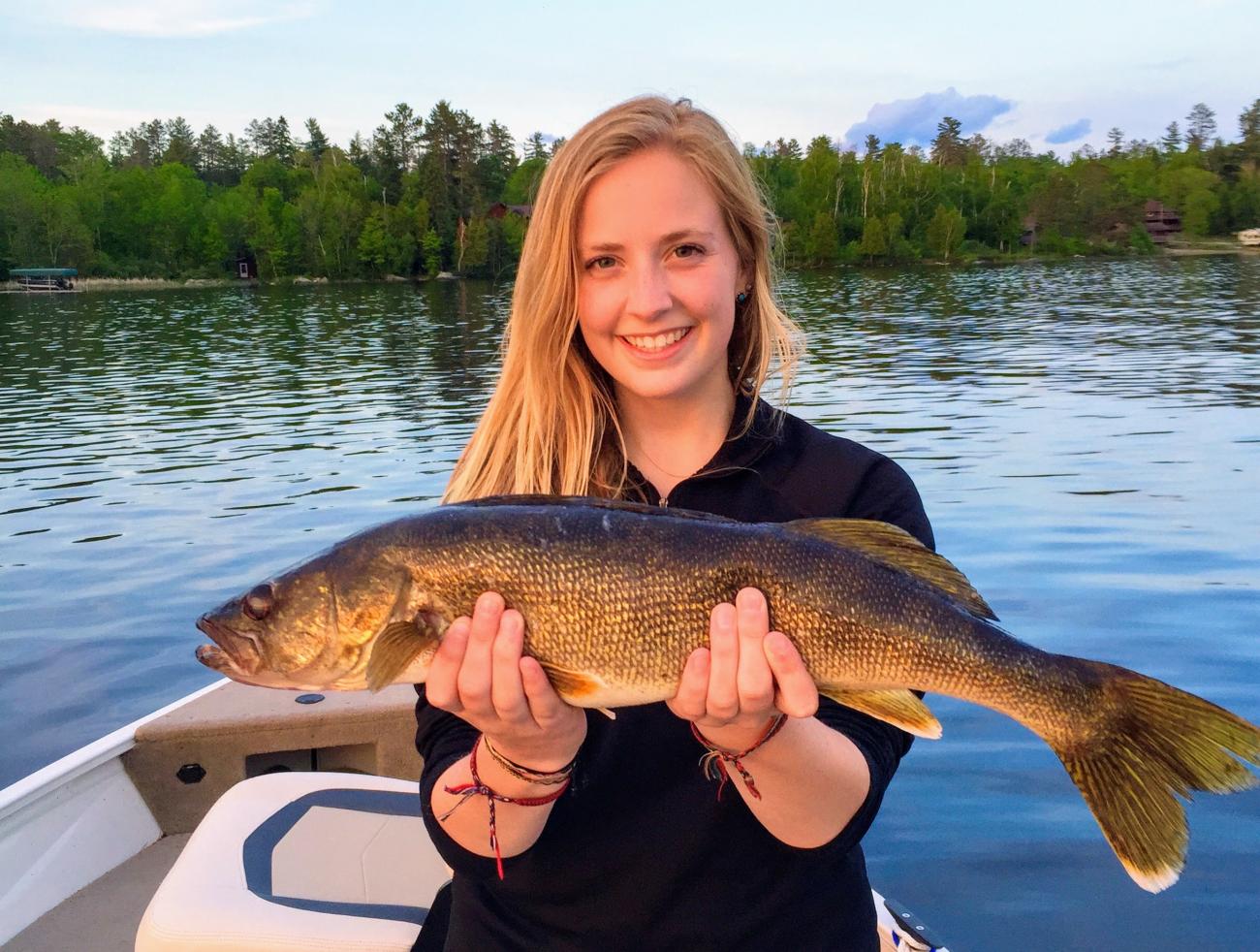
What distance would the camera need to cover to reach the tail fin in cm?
254

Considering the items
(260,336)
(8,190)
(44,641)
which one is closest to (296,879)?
(44,641)

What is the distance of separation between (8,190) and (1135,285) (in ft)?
314

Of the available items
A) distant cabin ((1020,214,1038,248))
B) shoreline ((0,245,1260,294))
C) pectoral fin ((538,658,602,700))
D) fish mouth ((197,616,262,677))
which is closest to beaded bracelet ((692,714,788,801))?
pectoral fin ((538,658,602,700))

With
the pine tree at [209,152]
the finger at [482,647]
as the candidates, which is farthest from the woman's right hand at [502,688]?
the pine tree at [209,152]

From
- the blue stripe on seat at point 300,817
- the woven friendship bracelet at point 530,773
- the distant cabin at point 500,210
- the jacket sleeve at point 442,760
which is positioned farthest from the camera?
the distant cabin at point 500,210

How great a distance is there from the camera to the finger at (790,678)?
8.29 feet

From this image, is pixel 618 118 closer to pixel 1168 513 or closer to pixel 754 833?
pixel 754 833

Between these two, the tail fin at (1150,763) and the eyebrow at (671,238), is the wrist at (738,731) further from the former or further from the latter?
the eyebrow at (671,238)

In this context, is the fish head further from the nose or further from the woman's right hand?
the nose

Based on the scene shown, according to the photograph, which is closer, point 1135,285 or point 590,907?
point 590,907

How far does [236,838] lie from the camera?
3.73 meters

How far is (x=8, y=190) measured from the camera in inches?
3989

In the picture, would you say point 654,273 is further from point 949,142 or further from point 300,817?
point 949,142

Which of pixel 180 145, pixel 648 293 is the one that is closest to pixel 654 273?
pixel 648 293
